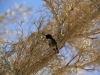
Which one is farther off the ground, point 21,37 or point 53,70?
point 21,37

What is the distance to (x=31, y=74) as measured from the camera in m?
7.18

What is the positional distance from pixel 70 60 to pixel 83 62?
46 centimetres

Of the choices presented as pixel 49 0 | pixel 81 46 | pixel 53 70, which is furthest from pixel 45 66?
pixel 49 0

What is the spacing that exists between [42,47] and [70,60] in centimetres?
139

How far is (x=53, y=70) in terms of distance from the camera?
7.79m

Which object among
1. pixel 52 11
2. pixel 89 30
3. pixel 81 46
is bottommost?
pixel 81 46

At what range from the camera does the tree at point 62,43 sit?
6.99 metres

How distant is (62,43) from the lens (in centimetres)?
738

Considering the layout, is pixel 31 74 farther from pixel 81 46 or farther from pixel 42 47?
pixel 81 46

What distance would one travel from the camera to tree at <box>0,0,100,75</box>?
6.99 metres

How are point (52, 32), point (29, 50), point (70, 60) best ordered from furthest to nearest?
point (70, 60) < point (52, 32) < point (29, 50)

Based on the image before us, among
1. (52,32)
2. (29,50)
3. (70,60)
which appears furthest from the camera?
(70,60)

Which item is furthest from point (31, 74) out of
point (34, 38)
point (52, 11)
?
point (52, 11)

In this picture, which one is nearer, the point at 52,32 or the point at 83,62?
the point at 52,32
